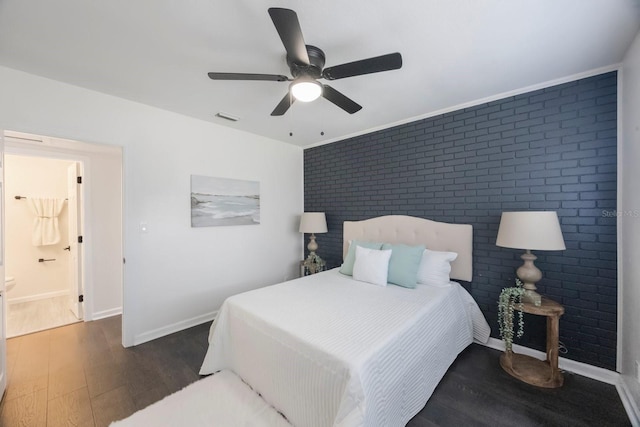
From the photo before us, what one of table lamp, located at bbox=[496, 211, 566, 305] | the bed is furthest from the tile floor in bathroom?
table lamp, located at bbox=[496, 211, 566, 305]

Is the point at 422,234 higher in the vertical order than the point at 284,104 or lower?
lower

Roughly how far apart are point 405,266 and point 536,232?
1.11 m

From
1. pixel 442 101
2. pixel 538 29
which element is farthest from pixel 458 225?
pixel 538 29

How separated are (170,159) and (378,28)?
8.46 ft

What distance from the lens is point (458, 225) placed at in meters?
2.85

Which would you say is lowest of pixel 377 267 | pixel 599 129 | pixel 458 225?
pixel 377 267

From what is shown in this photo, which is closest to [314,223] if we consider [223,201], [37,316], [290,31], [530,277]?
[223,201]

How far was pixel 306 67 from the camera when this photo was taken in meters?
1.70

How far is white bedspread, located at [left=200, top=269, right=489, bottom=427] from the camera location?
1393mm

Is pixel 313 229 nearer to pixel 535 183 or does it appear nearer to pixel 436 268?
pixel 436 268

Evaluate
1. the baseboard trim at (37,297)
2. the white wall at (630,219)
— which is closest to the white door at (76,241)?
the baseboard trim at (37,297)

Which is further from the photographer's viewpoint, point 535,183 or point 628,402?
point 535,183

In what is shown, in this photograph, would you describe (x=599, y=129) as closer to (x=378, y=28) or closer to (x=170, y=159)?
(x=378, y=28)

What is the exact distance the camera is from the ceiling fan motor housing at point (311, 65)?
5.59ft
